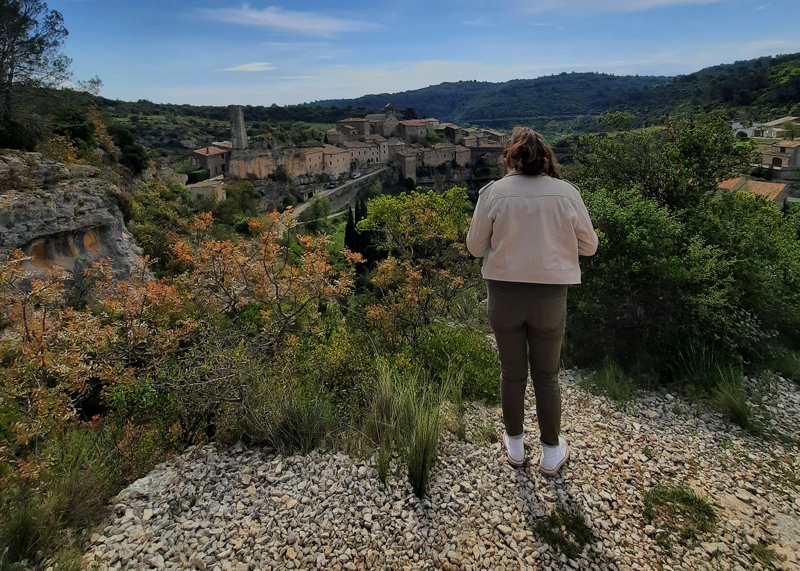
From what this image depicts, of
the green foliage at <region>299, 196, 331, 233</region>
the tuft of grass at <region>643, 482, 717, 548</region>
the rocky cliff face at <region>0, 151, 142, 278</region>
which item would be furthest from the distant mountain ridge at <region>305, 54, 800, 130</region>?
the tuft of grass at <region>643, 482, 717, 548</region>

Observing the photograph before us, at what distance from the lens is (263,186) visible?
125 feet

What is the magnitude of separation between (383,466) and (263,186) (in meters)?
38.5

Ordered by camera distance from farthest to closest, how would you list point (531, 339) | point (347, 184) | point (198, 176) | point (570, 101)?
point (570, 101), point (347, 184), point (198, 176), point (531, 339)

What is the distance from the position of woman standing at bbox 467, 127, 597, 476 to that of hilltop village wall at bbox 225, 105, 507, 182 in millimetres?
37587

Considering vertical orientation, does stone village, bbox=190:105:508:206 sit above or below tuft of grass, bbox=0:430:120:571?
above

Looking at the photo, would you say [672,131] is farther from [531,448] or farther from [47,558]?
[47,558]

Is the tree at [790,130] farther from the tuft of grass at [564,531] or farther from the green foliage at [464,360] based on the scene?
the tuft of grass at [564,531]

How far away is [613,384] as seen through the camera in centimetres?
382

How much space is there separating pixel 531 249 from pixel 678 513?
5.75 feet

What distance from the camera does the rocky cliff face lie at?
9.73m

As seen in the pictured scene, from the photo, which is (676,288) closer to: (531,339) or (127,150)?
(531,339)

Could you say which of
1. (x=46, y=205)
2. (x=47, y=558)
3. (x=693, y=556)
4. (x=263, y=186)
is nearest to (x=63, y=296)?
(x=46, y=205)

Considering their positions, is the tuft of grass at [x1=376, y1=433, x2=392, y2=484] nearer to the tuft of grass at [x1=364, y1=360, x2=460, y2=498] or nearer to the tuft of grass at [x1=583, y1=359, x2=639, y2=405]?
the tuft of grass at [x1=364, y1=360, x2=460, y2=498]

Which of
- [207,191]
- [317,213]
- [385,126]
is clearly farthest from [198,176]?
[385,126]
